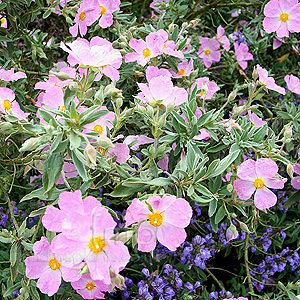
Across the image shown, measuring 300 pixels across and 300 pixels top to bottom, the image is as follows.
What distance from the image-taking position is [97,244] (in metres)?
0.86

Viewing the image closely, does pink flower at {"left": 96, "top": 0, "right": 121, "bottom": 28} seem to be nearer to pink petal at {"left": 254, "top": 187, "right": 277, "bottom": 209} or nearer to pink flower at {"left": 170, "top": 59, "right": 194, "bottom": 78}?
pink flower at {"left": 170, "top": 59, "right": 194, "bottom": 78}

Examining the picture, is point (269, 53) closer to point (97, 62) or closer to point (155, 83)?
point (155, 83)

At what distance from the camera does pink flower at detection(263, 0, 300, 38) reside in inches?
73.2

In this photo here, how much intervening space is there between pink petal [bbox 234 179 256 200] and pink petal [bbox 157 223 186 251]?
291 millimetres

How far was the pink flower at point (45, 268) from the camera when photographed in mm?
1041

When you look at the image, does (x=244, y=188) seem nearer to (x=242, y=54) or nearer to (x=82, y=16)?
(x=82, y=16)

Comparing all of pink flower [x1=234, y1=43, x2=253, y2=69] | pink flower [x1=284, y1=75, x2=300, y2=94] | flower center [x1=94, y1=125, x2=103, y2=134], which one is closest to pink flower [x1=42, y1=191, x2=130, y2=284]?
flower center [x1=94, y1=125, x2=103, y2=134]

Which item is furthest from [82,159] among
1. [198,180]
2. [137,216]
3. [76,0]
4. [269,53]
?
[269,53]

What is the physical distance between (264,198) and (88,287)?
2.02ft

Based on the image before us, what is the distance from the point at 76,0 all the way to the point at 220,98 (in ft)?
2.81

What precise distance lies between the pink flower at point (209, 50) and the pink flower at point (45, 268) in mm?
1443

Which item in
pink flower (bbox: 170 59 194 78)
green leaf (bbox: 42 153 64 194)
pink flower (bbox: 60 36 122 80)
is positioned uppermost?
pink flower (bbox: 60 36 122 80)

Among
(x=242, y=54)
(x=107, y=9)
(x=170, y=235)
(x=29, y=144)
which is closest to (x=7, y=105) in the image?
(x=29, y=144)

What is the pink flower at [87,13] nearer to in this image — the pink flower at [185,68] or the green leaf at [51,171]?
the pink flower at [185,68]
